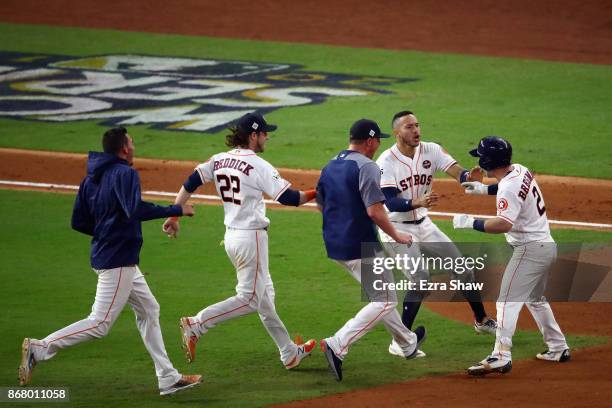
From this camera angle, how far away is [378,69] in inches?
969

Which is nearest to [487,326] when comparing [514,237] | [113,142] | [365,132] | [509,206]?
[514,237]

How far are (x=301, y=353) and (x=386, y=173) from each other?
1.81 metres

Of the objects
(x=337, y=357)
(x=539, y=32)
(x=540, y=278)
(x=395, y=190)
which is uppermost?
(x=539, y=32)

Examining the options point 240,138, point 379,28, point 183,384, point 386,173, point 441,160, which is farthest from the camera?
point 379,28

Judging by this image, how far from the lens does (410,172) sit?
10539 millimetres

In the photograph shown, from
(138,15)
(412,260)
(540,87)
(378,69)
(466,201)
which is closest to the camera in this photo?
(412,260)

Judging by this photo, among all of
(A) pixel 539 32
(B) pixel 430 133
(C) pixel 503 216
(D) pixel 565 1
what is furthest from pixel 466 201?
(D) pixel 565 1

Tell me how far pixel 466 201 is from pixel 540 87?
7.83 metres

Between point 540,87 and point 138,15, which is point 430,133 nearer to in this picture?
point 540,87

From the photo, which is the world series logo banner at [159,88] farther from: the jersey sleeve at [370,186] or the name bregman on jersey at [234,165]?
the jersey sleeve at [370,186]

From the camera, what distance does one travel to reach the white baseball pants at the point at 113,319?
29.1ft

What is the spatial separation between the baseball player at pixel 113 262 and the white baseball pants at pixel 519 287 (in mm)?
2559

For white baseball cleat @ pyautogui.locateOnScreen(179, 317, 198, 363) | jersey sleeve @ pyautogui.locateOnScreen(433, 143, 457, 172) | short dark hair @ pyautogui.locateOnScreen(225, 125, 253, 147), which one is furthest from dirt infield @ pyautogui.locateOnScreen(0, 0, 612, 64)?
white baseball cleat @ pyautogui.locateOnScreen(179, 317, 198, 363)

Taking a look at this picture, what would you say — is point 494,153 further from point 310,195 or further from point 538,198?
point 310,195
